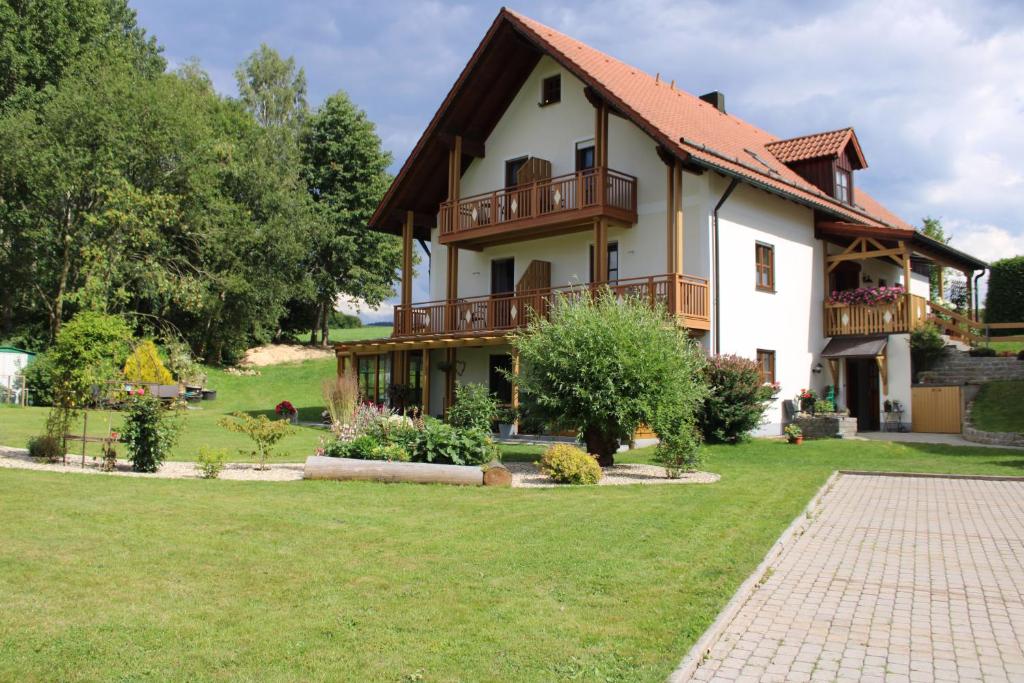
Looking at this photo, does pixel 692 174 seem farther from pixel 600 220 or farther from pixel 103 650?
pixel 103 650

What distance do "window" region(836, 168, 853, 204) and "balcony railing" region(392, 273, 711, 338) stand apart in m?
9.31

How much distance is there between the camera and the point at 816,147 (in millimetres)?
26812

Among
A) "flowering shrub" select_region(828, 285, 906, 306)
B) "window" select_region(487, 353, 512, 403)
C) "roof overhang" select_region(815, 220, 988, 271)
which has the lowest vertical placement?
"window" select_region(487, 353, 512, 403)

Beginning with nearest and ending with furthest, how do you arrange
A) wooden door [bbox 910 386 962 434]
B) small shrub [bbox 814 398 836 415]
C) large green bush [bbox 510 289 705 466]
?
large green bush [bbox 510 289 705 466], small shrub [bbox 814 398 836 415], wooden door [bbox 910 386 962 434]

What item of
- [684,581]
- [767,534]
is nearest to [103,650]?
[684,581]

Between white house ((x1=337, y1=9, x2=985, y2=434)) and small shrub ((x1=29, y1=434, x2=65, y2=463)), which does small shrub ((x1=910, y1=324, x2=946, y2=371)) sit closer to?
white house ((x1=337, y1=9, x2=985, y2=434))

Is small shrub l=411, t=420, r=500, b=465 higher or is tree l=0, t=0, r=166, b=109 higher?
tree l=0, t=0, r=166, b=109

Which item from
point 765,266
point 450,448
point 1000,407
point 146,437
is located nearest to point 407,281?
point 765,266

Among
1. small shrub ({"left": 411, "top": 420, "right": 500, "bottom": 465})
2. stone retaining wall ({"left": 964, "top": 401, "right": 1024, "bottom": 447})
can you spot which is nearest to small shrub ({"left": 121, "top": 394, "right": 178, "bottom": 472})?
small shrub ({"left": 411, "top": 420, "right": 500, "bottom": 465})

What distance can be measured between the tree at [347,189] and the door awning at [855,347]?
28.4 meters

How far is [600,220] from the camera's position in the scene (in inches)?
837

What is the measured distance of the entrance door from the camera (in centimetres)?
2475

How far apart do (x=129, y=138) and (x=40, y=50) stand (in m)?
7.81

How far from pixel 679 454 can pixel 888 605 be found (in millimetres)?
7339
